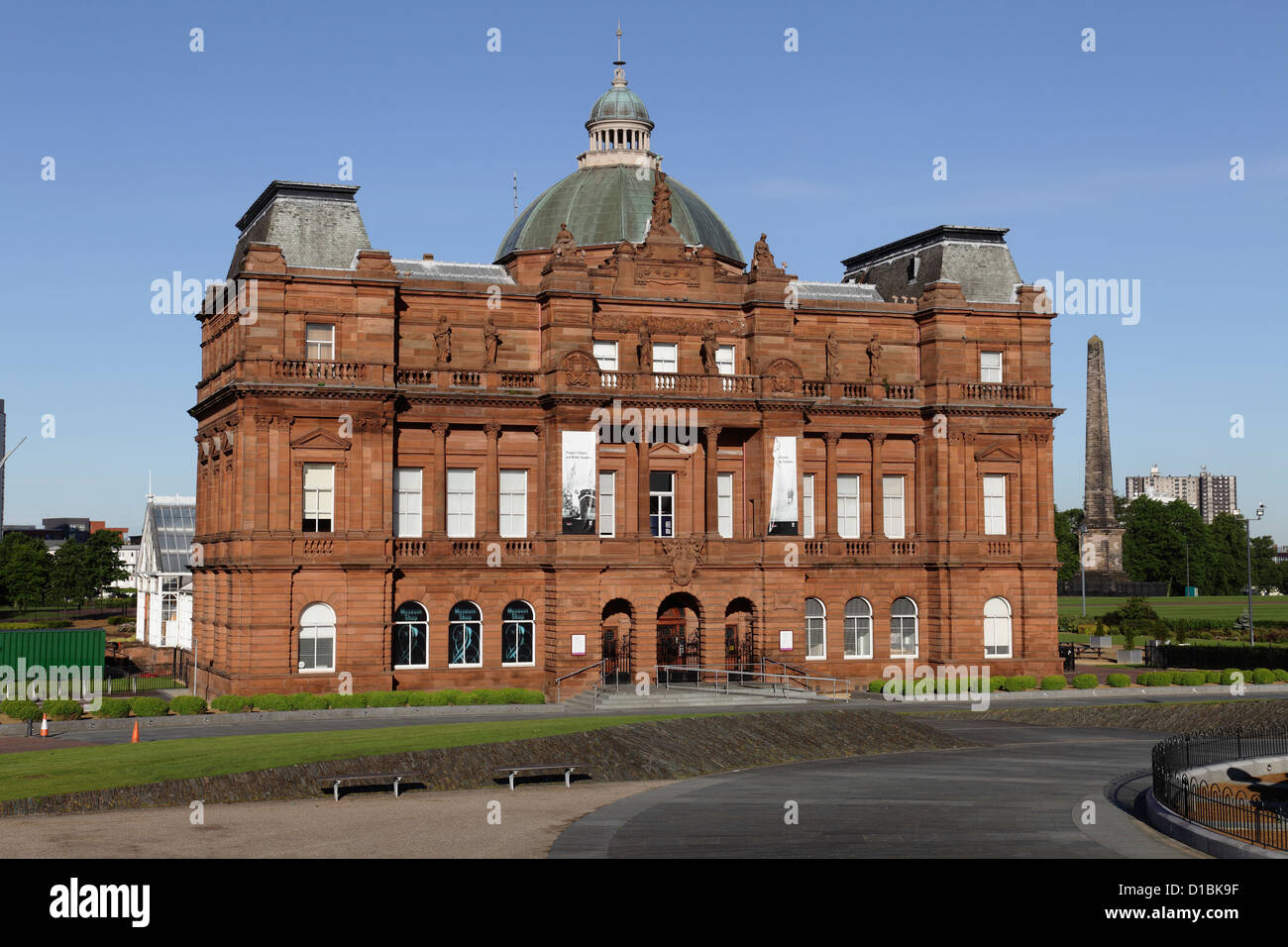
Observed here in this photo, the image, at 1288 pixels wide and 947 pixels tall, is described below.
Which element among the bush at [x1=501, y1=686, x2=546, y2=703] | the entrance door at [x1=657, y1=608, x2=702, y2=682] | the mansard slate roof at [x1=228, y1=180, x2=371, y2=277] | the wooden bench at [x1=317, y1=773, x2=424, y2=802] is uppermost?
the mansard slate roof at [x1=228, y1=180, x2=371, y2=277]

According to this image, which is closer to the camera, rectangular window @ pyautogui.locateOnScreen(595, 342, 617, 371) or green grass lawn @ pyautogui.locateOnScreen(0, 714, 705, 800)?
green grass lawn @ pyautogui.locateOnScreen(0, 714, 705, 800)

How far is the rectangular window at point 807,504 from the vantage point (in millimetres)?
68750

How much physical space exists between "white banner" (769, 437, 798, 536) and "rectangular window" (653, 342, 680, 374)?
6245 mm

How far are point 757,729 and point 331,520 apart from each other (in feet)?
82.1

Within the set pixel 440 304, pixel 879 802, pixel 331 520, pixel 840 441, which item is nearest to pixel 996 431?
Answer: pixel 840 441

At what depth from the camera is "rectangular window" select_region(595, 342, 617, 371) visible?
66.6 m

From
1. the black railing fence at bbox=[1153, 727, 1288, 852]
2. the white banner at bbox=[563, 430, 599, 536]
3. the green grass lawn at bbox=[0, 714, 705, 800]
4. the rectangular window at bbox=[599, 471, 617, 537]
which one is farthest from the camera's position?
the rectangular window at bbox=[599, 471, 617, 537]

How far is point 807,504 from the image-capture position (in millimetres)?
69500

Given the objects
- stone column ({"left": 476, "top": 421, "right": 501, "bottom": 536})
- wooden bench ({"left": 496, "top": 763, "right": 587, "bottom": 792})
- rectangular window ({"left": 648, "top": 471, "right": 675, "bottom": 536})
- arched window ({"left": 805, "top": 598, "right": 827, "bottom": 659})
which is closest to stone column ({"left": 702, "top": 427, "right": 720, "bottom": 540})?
rectangular window ({"left": 648, "top": 471, "right": 675, "bottom": 536})

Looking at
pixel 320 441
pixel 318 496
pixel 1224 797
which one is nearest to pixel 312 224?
pixel 320 441

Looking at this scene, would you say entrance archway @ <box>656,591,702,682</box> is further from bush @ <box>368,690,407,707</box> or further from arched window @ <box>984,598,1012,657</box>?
arched window @ <box>984,598,1012,657</box>
